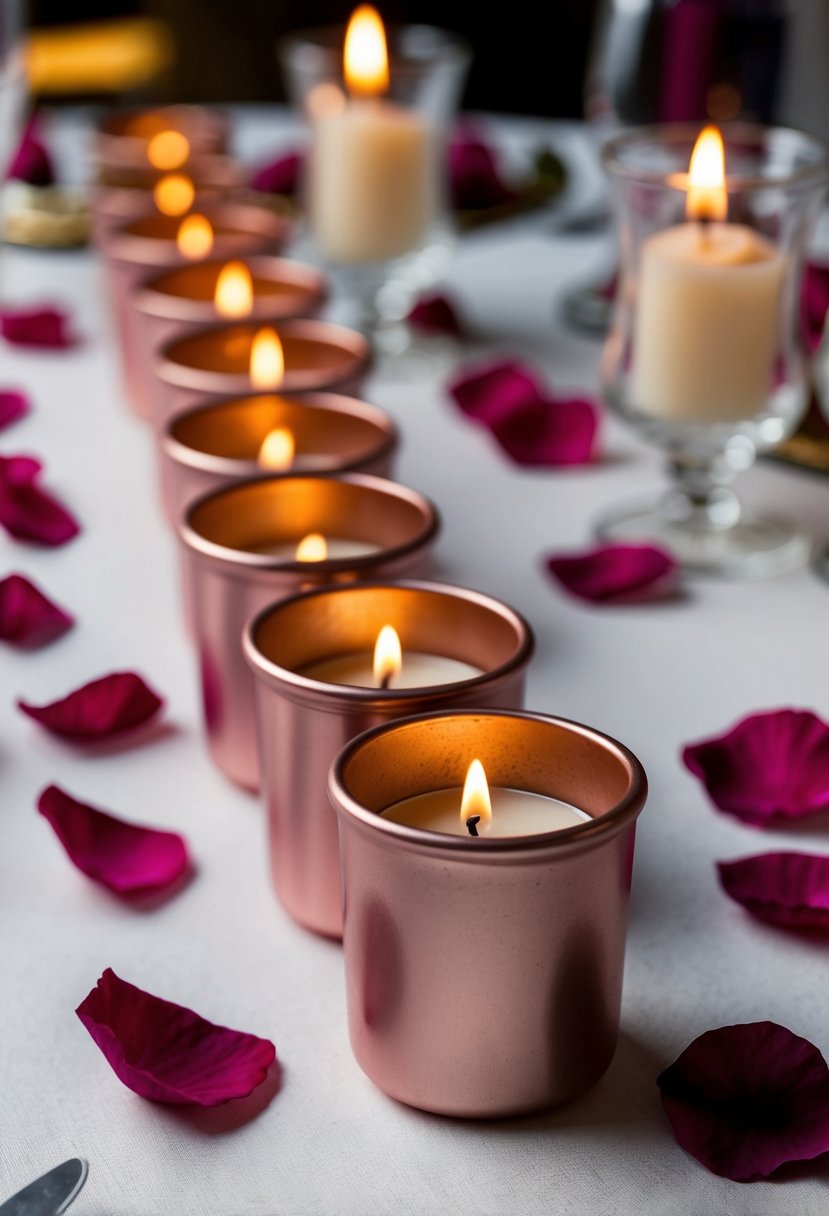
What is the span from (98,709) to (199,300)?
16.1 inches

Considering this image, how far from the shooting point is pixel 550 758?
457 mm

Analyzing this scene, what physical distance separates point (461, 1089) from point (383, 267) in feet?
2.42

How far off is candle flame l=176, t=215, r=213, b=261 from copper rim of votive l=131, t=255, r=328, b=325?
3 cm

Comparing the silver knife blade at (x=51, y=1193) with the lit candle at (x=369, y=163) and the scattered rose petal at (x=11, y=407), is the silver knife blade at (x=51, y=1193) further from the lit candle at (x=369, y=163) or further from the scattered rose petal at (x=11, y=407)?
the lit candle at (x=369, y=163)

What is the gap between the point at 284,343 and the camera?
843mm

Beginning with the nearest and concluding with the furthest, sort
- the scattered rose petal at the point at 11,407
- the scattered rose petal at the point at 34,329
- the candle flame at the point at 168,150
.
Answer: the scattered rose petal at the point at 11,407, the scattered rose petal at the point at 34,329, the candle flame at the point at 168,150

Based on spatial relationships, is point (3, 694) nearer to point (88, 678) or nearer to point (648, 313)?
point (88, 678)

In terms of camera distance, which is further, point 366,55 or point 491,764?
point 366,55

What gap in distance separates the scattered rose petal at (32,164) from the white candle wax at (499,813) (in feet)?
3.18

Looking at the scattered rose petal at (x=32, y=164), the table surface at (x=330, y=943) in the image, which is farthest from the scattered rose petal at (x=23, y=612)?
the scattered rose petal at (x=32, y=164)

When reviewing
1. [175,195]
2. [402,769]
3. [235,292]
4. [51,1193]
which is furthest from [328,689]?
[175,195]

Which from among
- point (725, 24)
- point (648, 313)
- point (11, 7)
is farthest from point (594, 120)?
point (11, 7)

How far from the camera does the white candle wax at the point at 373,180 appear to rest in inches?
40.7

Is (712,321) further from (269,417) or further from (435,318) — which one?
(435,318)
